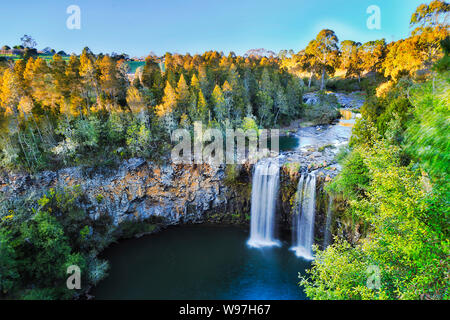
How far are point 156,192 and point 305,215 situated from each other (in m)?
17.4

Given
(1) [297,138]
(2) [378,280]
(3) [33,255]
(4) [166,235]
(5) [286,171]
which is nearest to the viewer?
(2) [378,280]

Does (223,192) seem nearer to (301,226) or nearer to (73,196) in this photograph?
(301,226)

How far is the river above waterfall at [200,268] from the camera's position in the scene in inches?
798

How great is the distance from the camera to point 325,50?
211ft

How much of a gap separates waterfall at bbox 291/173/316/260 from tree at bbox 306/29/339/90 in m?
52.0

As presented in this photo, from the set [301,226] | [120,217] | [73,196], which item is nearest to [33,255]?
[73,196]

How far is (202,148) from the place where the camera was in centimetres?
2908

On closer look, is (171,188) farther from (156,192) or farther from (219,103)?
(219,103)

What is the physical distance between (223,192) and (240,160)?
4.49 metres

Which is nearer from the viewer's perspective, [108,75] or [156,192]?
[156,192]

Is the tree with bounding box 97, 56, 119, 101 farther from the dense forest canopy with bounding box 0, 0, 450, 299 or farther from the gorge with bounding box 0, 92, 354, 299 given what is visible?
the gorge with bounding box 0, 92, 354, 299

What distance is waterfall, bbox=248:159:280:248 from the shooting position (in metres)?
26.4
